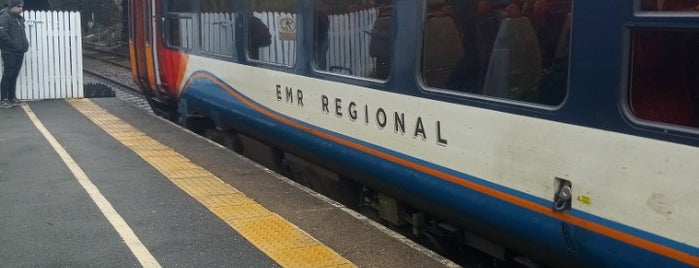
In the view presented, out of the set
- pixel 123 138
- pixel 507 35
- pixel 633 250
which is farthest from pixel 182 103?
pixel 633 250

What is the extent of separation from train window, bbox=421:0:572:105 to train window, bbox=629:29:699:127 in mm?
396

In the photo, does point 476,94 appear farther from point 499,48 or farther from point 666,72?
point 666,72

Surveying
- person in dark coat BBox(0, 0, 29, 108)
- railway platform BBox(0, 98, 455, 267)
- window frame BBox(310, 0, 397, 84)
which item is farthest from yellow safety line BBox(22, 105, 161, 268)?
person in dark coat BBox(0, 0, 29, 108)

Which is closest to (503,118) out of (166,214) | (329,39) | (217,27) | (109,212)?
(329,39)

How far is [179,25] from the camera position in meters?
9.60

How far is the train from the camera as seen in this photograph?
312 cm

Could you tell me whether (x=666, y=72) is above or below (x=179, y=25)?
below

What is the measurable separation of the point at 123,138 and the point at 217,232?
402 centimetres

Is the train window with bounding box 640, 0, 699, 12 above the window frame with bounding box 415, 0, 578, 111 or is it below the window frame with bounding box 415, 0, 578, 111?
above

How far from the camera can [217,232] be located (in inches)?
200

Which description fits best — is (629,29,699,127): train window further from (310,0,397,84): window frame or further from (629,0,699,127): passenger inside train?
(310,0,397,84): window frame

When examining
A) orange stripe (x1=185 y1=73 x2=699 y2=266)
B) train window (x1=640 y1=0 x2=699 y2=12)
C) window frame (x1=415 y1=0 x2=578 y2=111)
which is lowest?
orange stripe (x1=185 y1=73 x2=699 y2=266)

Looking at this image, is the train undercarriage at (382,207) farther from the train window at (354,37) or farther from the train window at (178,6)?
the train window at (178,6)

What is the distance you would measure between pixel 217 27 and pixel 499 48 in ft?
15.5
